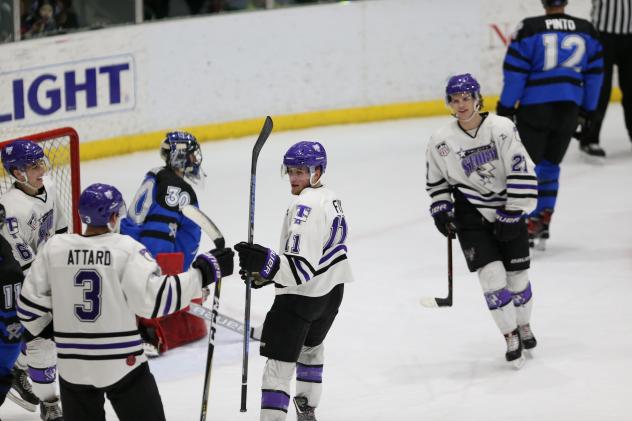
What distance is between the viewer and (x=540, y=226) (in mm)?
7359

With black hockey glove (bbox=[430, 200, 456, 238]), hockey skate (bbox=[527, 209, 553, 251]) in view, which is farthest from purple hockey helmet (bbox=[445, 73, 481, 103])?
hockey skate (bbox=[527, 209, 553, 251])

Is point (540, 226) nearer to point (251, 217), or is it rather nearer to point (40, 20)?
point (251, 217)

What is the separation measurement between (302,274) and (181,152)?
5.34ft

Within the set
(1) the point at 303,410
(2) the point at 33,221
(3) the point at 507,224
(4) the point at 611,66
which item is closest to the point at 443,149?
(3) the point at 507,224

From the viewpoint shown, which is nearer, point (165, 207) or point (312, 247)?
point (312, 247)

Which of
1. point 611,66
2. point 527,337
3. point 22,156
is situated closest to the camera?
point 22,156

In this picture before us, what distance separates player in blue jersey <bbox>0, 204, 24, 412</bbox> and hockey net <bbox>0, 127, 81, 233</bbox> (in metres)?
1.04

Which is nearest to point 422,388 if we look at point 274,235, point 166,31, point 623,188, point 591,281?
point 591,281

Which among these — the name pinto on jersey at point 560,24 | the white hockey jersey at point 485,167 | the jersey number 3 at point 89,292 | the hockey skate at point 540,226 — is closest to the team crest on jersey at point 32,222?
the jersey number 3 at point 89,292

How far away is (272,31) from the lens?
9992 millimetres

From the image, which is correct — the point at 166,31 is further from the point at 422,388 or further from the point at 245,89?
the point at 422,388

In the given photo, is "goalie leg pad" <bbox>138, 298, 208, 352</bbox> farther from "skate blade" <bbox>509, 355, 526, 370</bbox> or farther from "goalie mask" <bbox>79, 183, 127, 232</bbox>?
"goalie mask" <bbox>79, 183, 127, 232</bbox>

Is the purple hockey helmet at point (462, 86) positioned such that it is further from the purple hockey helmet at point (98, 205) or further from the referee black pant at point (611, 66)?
the referee black pant at point (611, 66)

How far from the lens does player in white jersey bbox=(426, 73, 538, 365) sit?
5379 mm
